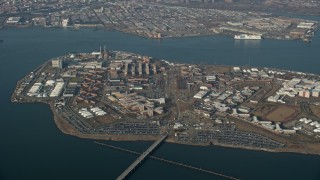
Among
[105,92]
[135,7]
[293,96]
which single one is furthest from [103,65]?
[135,7]

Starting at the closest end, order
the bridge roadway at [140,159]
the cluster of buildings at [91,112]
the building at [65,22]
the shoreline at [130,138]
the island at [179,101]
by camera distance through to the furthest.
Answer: the bridge roadway at [140,159] < the shoreline at [130,138] < the island at [179,101] < the cluster of buildings at [91,112] < the building at [65,22]

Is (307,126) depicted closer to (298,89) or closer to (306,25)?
(298,89)

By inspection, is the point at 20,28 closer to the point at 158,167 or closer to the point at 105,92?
the point at 105,92

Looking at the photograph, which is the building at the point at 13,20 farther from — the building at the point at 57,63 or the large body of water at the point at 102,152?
the building at the point at 57,63

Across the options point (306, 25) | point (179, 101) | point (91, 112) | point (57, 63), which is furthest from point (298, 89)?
point (306, 25)

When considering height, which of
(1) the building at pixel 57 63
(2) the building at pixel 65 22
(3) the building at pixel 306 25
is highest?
(2) the building at pixel 65 22

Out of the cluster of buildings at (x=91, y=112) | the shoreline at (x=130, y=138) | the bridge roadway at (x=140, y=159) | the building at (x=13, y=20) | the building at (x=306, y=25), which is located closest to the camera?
the bridge roadway at (x=140, y=159)

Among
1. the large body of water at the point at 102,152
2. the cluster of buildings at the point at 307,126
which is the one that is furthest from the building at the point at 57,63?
the cluster of buildings at the point at 307,126

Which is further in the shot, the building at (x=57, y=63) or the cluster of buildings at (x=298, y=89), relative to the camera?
the building at (x=57, y=63)
